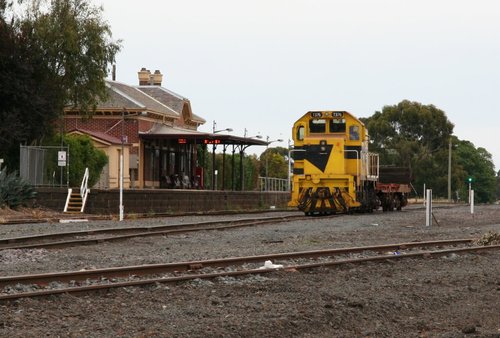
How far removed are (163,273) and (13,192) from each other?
24.3 m

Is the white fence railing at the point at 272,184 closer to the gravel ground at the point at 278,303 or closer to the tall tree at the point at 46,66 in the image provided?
the tall tree at the point at 46,66

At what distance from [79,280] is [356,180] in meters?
24.4

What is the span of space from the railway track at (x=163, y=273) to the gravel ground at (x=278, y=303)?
183mm

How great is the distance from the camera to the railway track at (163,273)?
11.1 meters

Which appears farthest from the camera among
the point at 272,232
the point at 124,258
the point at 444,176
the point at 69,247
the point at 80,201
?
the point at 444,176

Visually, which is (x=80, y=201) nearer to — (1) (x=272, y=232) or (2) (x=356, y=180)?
(2) (x=356, y=180)

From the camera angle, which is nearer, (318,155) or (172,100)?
(318,155)

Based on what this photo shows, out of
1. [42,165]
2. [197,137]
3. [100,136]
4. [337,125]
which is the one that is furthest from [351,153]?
[100,136]

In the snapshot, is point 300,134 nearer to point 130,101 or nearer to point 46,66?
point 46,66

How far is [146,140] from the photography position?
2379 inches

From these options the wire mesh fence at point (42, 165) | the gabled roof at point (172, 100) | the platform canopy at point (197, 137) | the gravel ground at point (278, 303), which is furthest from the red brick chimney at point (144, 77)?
the gravel ground at point (278, 303)

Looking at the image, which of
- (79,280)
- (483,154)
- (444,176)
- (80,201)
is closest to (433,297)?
(79,280)

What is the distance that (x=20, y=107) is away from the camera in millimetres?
44969

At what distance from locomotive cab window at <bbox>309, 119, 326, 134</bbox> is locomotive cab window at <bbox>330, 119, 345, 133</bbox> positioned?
0.31 metres
